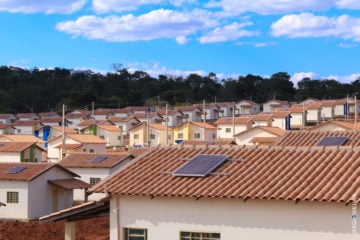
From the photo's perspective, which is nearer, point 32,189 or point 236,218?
Result: point 236,218

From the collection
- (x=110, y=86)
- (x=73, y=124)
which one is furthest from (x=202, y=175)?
(x=110, y=86)

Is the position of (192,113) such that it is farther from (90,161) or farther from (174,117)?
(90,161)

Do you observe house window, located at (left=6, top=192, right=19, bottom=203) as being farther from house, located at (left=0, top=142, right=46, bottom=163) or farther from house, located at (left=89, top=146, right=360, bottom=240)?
house, located at (left=89, top=146, right=360, bottom=240)

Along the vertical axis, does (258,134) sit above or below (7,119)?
below

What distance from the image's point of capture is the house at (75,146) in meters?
61.9

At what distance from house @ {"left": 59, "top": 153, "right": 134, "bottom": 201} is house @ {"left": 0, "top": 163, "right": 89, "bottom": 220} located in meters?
3.54

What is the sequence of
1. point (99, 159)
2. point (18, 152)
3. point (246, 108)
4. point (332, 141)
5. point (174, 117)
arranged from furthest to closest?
1. point (246, 108)
2. point (174, 117)
3. point (18, 152)
4. point (99, 159)
5. point (332, 141)

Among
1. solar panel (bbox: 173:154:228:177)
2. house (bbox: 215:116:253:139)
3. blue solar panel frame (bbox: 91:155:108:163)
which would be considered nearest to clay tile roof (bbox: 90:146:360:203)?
solar panel (bbox: 173:154:228:177)

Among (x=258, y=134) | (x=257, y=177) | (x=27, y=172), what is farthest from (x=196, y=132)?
(x=257, y=177)

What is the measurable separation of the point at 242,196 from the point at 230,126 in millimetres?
67169

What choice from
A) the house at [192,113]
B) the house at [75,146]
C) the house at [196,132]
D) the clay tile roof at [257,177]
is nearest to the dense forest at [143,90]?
the house at [192,113]

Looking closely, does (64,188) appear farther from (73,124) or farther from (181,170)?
(73,124)

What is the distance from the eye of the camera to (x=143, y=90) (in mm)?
147250

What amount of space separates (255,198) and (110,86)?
139 meters
